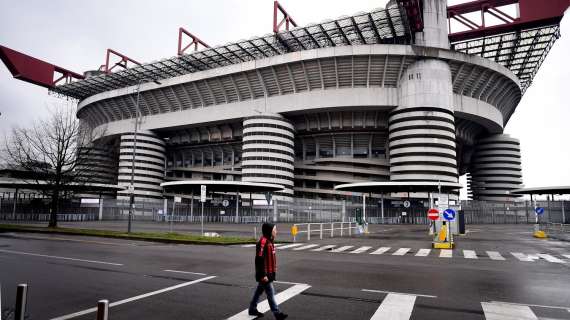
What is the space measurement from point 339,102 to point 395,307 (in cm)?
5989

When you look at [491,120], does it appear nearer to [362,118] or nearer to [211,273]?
[362,118]

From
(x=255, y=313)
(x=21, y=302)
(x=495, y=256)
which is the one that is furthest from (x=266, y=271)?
(x=495, y=256)

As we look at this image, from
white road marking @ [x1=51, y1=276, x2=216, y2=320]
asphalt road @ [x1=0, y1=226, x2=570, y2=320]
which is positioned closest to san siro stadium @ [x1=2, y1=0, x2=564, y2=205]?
asphalt road @ [x1=0, y1=226, x2=570, y2=320]

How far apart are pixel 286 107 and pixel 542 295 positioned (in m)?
62.2

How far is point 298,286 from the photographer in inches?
350

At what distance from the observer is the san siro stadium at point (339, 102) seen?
6209cm

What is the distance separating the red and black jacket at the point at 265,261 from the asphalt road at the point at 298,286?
0.90 metres

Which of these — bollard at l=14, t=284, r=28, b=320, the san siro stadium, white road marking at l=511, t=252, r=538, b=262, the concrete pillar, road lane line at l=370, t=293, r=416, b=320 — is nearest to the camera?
bollard at l=14, t=284, r=28, b=320

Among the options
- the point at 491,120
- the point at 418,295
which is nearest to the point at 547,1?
the point at 491,120

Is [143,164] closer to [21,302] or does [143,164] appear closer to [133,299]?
[133,299]

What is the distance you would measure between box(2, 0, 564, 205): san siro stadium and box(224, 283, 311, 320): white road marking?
174 ft

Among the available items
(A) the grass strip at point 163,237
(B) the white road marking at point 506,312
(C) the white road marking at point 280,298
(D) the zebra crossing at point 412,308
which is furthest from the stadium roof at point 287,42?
(B) the white road marking at point 506,312

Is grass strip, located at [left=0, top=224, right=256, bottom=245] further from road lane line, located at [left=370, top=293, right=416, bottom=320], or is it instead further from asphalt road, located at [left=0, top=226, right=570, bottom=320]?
road lane line, located at [left=370, top=293, right=416, bottom=320]

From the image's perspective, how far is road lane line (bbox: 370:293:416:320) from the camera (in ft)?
21.1
